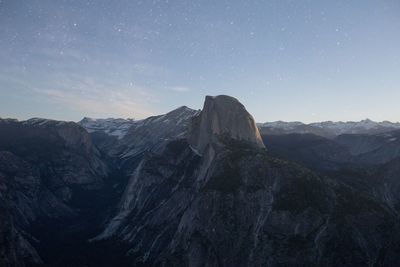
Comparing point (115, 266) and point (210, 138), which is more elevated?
point (210, 138)

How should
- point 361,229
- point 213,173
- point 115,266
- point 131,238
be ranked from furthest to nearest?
point 131,238, point 115,266, point 213,173, point 361,229

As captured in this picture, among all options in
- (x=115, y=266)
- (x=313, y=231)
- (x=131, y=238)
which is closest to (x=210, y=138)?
(x=131, y=238)

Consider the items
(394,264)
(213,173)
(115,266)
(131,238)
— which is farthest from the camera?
(131,238)

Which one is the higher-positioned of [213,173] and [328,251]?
[213,173]

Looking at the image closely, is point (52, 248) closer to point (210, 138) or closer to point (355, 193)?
point (210, 138)

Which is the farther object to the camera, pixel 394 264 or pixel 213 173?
pixel 213 173

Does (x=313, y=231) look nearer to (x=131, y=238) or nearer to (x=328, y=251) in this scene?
(x=328, y=251)

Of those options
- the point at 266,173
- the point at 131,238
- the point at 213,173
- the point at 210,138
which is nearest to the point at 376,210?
the point at 266,173

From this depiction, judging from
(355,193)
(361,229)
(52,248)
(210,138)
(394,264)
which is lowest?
(52,248)

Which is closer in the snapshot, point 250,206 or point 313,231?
point 313,231
